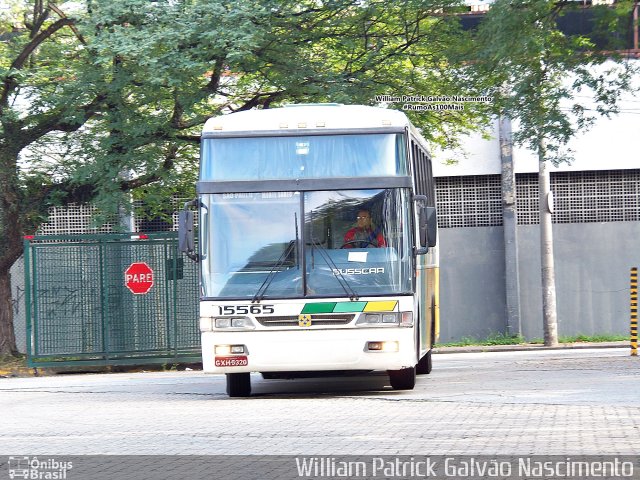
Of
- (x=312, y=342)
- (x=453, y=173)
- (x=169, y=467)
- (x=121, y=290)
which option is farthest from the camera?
(x=453, y=173)

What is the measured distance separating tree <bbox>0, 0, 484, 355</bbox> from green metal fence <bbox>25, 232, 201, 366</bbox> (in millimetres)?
1082

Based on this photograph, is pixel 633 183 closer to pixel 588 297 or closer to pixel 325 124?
pixel 588 297

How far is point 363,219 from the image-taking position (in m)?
14.7

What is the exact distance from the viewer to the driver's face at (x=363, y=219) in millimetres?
14680

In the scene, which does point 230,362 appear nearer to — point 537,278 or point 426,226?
point 426,226

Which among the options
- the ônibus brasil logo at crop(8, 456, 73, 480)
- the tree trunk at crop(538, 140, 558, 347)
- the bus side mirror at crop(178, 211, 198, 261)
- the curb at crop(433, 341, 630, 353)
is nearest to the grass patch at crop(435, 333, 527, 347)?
the curb at crop(433, 341, 630, 353)

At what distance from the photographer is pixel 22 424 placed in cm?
1259

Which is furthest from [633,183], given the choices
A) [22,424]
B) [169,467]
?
[169,467]

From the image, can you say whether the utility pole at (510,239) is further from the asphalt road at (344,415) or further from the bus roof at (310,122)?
the bus roof at (310,122)

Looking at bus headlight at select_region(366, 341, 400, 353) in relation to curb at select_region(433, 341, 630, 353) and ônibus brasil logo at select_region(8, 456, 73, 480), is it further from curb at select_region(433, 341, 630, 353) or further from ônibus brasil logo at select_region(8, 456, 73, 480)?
curb at select_region(433, 341, 630, 353)

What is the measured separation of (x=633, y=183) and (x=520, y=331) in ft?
14.9

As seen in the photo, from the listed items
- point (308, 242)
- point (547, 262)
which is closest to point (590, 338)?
point (547, 262)

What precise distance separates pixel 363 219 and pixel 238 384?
9.16ft

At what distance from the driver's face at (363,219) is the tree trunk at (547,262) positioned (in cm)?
1343
